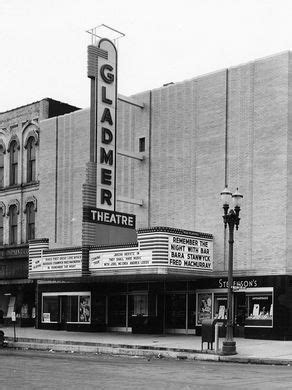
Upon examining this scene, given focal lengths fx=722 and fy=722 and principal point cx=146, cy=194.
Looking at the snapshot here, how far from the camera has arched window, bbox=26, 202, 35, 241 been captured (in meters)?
43.3

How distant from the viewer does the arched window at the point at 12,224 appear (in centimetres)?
4447

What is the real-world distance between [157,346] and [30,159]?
19.9m

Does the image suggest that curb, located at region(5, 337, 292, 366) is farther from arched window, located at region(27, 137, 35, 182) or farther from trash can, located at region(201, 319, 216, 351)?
arched window, located at region(27, 137, 35, 182)

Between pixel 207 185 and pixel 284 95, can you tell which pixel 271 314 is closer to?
pixel 207 185

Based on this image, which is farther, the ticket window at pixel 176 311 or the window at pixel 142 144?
the window at pixel 142 144

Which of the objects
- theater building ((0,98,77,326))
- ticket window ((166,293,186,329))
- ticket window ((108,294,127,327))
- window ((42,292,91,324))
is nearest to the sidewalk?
ticket window ((166,293,186,329))

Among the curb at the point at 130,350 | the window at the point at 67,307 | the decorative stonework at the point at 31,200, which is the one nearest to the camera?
the curb at the point at 130,350

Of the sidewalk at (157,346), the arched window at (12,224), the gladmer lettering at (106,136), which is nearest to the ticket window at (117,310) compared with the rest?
the sidewalk at (157,346)

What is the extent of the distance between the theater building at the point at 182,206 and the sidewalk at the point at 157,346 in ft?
6.73

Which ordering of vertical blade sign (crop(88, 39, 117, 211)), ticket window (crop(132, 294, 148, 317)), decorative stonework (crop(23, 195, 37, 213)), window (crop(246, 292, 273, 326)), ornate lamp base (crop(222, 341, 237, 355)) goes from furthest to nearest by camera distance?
1. decorative stonework (crop(23, 195, 37, 213))
2. ticket window (crop(132, 294, 148, 317))
3. vertical blade sign (crop(88, 39, 117, 211))
4. window (crop(246, 292, 273, 326))
5. ornate lamp base (crop(222, 341, 237, 355))

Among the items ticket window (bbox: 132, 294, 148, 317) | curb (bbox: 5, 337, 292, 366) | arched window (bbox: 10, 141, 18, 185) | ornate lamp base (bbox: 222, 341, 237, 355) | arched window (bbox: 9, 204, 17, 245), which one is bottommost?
curb (bbox: 5, 337, 292, 366)

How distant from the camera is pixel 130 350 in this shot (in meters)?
26.7

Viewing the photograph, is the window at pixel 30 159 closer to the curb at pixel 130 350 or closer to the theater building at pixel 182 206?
the theater building at pixel 182 206

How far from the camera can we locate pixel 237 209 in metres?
25.3
